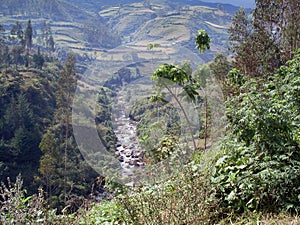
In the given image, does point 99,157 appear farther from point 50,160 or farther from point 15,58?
point 15,58

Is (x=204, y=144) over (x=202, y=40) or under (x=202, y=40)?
under

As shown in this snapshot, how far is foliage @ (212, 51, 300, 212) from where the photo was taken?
208 centimetres

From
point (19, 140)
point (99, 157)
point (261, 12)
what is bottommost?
point (19, 140)

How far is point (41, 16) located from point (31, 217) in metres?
181

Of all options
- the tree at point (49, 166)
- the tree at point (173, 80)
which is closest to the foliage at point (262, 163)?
the tree at point (173, 80)

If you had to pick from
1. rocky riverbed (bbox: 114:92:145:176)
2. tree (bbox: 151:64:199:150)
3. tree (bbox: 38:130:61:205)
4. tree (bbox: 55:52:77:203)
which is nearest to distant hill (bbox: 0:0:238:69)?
tree (bbox: 55:52:77:203)

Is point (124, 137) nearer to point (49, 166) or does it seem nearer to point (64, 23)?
point (49, 166)

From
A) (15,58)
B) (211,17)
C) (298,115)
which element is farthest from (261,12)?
(211,17)

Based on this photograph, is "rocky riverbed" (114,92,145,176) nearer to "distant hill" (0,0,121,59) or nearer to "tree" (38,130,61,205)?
"tree" (38,130,61,205)

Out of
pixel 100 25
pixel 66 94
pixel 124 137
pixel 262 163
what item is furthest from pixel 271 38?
pixel 100 25

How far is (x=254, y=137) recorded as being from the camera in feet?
7.69

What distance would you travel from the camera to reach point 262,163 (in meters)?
2.18

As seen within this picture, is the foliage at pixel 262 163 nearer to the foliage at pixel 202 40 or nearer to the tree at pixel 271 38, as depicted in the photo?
the foliage at pixel 202 40

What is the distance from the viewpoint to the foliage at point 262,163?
6.81 ft
